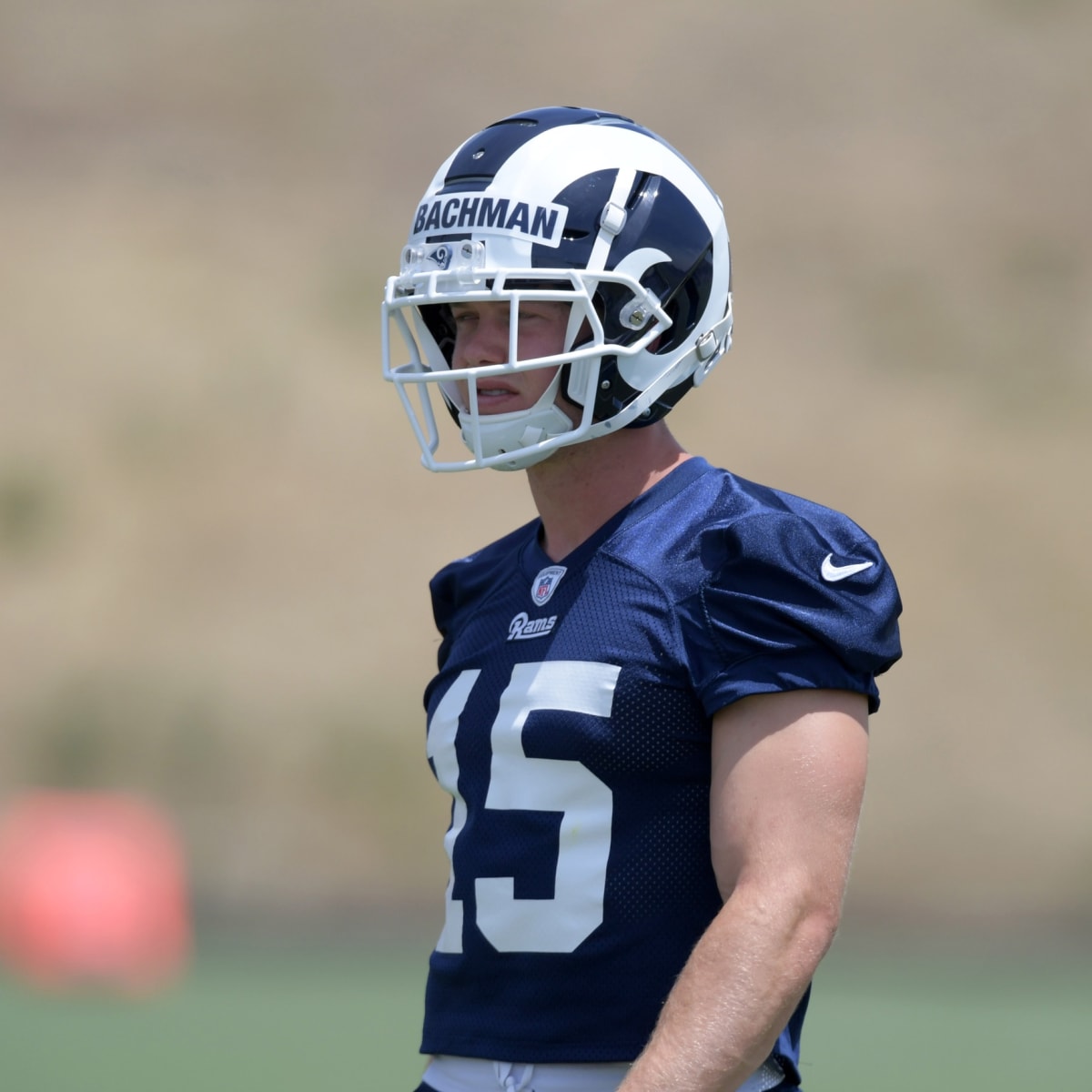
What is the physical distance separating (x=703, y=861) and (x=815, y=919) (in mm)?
184

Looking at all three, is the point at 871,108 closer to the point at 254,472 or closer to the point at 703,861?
the point at 254,472

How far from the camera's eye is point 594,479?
7.30 ft

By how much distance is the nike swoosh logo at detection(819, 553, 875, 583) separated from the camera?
192cm

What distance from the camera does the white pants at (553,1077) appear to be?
6.36 ft

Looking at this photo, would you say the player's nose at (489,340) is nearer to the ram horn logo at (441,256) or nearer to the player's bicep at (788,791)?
the ram horn logo at (441,256)

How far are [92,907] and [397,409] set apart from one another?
4.19 m

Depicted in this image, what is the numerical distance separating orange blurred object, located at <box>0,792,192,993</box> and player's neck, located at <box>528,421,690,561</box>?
14.1 ft

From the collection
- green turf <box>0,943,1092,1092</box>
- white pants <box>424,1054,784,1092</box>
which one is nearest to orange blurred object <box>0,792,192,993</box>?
green turf <box>0,943,1092,1092</box>

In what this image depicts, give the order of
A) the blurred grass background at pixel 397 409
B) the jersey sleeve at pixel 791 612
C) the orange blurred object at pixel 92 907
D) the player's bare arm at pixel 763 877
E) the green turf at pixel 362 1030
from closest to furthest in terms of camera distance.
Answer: the player's bare arm at pixel 763 877
the jersey sleeve at pixel 791 612
the green turf at pixel 362 1030
the orange blurred object at pixel 92 907
the blurred grass background at pixel 397 409

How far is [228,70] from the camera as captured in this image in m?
12.1

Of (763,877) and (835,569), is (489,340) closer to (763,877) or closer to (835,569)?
(835,569)

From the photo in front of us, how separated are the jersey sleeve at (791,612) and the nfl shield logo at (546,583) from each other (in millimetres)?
249

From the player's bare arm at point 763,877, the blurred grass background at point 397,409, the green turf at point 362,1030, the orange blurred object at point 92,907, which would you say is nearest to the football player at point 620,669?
the player's bare arm at point 763,877

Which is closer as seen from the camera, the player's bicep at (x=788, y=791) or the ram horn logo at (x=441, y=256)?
the player's bicep at (x=788, y=791)
